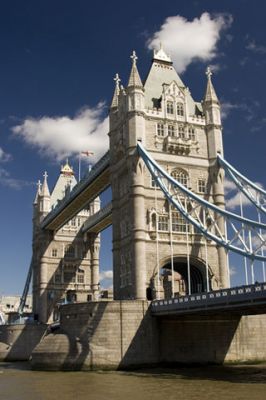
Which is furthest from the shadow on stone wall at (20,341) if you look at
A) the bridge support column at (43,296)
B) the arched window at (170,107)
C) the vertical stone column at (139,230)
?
the arched window at (170,107)

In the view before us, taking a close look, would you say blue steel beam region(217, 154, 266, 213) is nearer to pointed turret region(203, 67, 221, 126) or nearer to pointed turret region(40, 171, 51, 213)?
pointed turret region(203, 67, 221, 126)

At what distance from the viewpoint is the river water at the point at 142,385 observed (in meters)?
26.3

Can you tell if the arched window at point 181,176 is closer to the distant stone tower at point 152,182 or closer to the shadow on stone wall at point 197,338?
the distant stone tower at point 152,182

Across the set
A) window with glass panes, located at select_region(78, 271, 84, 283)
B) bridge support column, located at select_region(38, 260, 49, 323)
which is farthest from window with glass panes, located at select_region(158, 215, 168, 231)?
window with glass panes, located at select_region(78, 271, 84, 283)

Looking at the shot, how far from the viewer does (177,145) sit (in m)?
49.1

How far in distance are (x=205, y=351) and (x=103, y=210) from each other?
31727 mm

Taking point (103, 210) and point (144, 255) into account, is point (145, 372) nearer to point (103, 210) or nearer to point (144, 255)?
point (144, 255)

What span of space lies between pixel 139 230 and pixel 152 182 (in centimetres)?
490

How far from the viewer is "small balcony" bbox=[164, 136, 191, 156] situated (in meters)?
48.9

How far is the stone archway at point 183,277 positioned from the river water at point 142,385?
373 inches

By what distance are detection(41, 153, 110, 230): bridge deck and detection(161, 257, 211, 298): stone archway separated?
12.5 m

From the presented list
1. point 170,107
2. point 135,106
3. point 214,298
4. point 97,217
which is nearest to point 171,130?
point 170,107

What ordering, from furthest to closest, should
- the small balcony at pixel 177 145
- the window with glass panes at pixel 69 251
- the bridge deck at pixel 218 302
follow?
the window with glass panes at pixel 69 251
the small balcony at pixel 177 145
the bridge deck at pixel 218 302

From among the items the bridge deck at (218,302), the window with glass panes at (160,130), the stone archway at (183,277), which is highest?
Result: the window with glass panes at (160,130)
